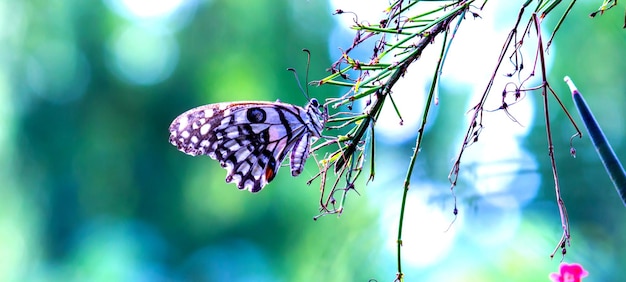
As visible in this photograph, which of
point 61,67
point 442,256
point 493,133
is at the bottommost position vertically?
point 442,256

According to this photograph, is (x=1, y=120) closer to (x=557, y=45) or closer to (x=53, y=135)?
(x=53, y=135)

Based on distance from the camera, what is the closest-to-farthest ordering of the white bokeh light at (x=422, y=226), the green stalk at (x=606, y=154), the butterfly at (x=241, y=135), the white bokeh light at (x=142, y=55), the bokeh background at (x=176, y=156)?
the green stalk at (x=606, y=154) → the butterfly at (x=241, y=135) → the white bokeh light at (x=422, y=226) → the bokeh background at (x=176, y=156) → the white bokeh light at (x=142, y=55)

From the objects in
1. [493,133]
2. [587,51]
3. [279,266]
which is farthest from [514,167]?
[279,266]

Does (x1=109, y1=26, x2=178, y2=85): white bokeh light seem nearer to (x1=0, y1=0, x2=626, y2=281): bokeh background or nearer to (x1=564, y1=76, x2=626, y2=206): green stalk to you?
(x1=0, y1=0, x2=626, y2=281): bokeh background

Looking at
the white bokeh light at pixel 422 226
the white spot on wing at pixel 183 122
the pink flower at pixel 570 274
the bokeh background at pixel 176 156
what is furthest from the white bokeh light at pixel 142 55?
the pink flower at pixel 570 274

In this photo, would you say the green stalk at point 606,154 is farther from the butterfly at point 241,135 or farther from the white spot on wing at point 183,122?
the white spot on wing at point 183,122

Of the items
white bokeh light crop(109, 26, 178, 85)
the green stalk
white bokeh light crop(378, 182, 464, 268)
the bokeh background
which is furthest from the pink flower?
white bokeh light crop(109, 26, 178, 85)

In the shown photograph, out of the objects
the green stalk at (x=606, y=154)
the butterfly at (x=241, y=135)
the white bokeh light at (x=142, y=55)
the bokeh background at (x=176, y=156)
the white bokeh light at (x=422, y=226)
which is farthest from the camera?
the white bokeh light at (x=142, y=55)

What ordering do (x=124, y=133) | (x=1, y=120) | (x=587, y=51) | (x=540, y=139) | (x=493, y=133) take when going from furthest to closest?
1. (x=124, y=133)
2. (x=1, y=120)
3. (x=587, y=51)
4. (x=540, y=139)
5. (x=493, y=133)
